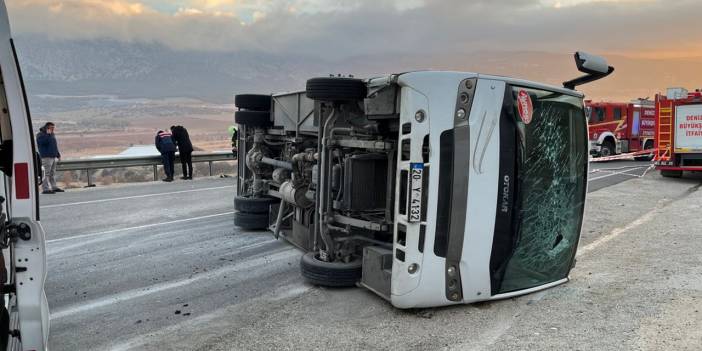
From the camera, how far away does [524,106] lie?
4523mm

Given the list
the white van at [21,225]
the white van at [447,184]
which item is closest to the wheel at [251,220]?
the white van at [447,184]

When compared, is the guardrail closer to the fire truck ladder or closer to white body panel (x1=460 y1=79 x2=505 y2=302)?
white body panel (x1=460 y1=79 x2=505 y2=302)

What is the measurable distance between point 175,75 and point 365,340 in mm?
184836

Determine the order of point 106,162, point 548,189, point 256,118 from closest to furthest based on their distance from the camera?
point 548,189, point 256,118, point 106,162

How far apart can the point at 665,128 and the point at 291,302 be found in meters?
15.1

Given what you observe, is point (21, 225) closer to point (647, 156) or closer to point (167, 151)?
point (167, 151)

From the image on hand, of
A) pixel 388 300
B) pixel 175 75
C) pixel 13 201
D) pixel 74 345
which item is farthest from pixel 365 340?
pixel 175 75

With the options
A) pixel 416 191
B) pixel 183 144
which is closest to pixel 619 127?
pixel 183 144

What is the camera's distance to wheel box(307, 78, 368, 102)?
4.95m

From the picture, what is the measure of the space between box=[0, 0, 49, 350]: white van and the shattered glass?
133 inches

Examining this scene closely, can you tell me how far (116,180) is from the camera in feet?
52.6

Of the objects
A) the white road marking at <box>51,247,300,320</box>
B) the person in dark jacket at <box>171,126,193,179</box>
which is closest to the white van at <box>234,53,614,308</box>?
the white road marking at <box>51,247,300,320</box>

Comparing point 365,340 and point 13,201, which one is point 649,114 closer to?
point 365,340

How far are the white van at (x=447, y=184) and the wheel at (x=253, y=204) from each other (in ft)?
6.89
